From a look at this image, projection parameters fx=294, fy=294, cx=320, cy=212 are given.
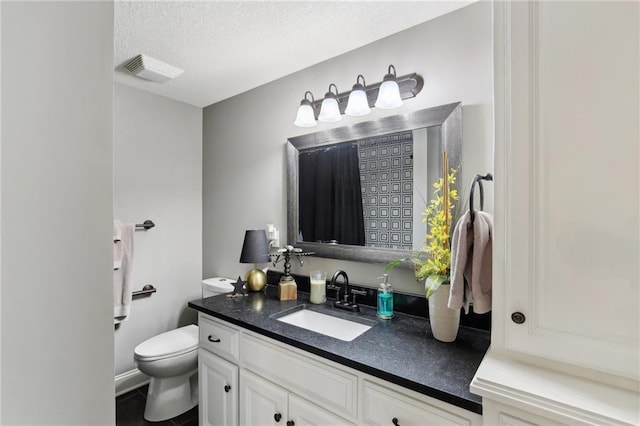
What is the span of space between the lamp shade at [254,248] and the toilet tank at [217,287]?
0.48 meters

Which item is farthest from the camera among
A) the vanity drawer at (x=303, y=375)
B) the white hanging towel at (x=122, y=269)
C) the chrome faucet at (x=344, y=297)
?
the white hanging towel at (x=122, y=269)

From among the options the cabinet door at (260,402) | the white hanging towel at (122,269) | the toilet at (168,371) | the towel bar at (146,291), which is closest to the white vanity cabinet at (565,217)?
the cabinet door at (260,402)

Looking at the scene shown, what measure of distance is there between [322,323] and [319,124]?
48.2 inches

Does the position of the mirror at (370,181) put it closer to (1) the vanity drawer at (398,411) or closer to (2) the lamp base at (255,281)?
(2) the lamp base at (255,281)

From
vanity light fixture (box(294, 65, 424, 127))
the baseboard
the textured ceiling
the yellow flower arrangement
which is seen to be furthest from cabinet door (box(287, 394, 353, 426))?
the textured ceiling

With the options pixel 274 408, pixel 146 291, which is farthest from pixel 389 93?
pixel 146 291

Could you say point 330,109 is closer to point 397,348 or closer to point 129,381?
point 397,348

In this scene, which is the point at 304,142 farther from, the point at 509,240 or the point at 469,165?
the point at 509,240

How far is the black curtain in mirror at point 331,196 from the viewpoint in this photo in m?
1.77

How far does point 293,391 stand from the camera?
4.05 feet

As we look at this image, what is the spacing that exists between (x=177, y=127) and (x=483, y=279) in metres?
2.56

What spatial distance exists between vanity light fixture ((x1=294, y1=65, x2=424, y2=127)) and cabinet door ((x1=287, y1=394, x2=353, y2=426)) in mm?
1418

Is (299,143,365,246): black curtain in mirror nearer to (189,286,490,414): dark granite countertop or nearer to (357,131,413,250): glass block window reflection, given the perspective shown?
(357,131,413,250): glass block window reflection

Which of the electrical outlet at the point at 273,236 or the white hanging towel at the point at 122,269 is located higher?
the electrical outlet at the point at 273,236
